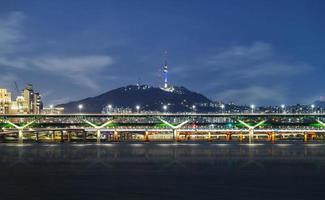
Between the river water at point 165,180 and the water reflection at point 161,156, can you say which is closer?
the river water at point 165,180

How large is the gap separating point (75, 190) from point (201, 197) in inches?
470

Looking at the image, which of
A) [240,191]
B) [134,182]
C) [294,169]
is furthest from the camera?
[294,169]

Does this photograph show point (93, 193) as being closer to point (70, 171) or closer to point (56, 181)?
point (56, 181)

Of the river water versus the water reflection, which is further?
the water reflection

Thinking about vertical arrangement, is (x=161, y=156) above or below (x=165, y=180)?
above

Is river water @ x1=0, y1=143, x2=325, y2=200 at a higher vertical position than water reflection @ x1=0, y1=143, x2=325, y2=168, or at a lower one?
lower

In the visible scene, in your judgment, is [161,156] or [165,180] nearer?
[165,180]

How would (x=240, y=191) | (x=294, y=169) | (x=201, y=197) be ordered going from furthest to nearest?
(x=294, y=169) < (x=240, y=191) < (x=201, y=197)

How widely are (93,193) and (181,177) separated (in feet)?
50.0

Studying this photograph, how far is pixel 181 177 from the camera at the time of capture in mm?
62938

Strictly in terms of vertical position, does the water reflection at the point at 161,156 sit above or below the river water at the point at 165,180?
above

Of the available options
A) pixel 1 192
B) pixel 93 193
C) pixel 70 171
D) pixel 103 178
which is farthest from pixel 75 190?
pixel 70 171

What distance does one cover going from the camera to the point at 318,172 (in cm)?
6962

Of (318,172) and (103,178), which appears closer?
(103,178)
